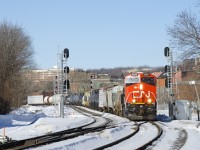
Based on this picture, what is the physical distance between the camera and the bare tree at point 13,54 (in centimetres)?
5345

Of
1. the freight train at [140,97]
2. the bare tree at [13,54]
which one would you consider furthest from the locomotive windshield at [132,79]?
the bare tree at [13,54]

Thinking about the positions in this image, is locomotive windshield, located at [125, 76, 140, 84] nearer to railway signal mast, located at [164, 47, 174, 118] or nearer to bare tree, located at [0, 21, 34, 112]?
railway signal mast, located at [164, 47, 174, 118]

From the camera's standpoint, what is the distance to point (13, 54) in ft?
189

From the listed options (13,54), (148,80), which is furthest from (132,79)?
(13,54)

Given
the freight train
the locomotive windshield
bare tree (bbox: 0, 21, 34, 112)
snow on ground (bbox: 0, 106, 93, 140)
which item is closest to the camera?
snow on ground (bbox: 0, 106, 93, 140)

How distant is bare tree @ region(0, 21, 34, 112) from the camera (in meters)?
53.5

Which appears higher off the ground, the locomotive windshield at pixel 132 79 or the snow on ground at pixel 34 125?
the locomotive windshield at pixel 132 79

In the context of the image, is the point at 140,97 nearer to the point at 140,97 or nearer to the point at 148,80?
the point at 140,97

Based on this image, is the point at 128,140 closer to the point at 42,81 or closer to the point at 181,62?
the point at 181,62

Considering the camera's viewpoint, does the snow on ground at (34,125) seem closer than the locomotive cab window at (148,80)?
Yes

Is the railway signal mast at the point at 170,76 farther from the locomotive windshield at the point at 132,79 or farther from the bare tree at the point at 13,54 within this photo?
the bare tree at the point at 13,54

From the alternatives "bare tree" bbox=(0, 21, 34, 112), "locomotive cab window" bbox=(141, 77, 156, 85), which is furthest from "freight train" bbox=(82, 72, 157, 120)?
"bare tree" bbox=(0, 21, 34, 112)

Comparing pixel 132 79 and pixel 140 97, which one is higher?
pixel 132 79

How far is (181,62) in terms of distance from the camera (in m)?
29.9
